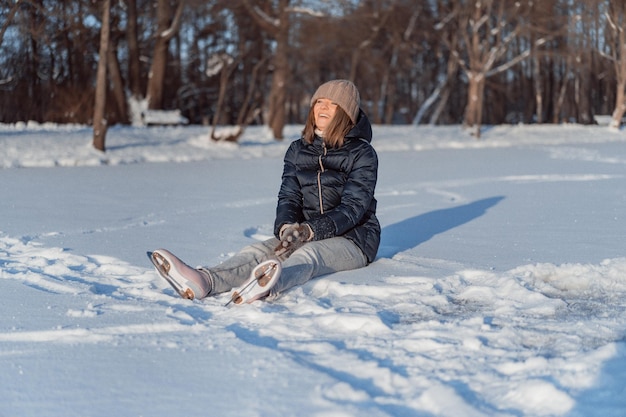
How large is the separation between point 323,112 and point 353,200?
556mm

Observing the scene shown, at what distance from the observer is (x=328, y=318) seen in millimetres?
3672

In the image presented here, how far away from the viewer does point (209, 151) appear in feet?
57.3

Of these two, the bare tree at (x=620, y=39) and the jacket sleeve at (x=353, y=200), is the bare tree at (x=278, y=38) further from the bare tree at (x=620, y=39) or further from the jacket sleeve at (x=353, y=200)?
the jacket sleeve at (x=353, y=200)

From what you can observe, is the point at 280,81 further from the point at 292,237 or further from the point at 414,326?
the point at 414,326

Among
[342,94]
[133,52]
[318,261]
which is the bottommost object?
[318,261]

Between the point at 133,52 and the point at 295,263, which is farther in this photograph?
the point at 133,52

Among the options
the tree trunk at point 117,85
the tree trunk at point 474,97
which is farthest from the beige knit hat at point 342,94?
the tree trunk at point 474,97

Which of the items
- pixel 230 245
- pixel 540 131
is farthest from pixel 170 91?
pixel 230 245

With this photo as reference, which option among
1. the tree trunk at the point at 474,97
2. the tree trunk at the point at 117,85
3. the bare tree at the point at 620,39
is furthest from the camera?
the bare tree at the point at 620,39

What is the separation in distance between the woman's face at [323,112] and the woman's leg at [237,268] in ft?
2.50

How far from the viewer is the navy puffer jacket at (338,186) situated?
4.79 meters

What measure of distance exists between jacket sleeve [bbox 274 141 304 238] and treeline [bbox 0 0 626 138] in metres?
9.95

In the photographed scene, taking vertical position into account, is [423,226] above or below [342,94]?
below

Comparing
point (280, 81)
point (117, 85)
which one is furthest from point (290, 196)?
point (117, 85)
